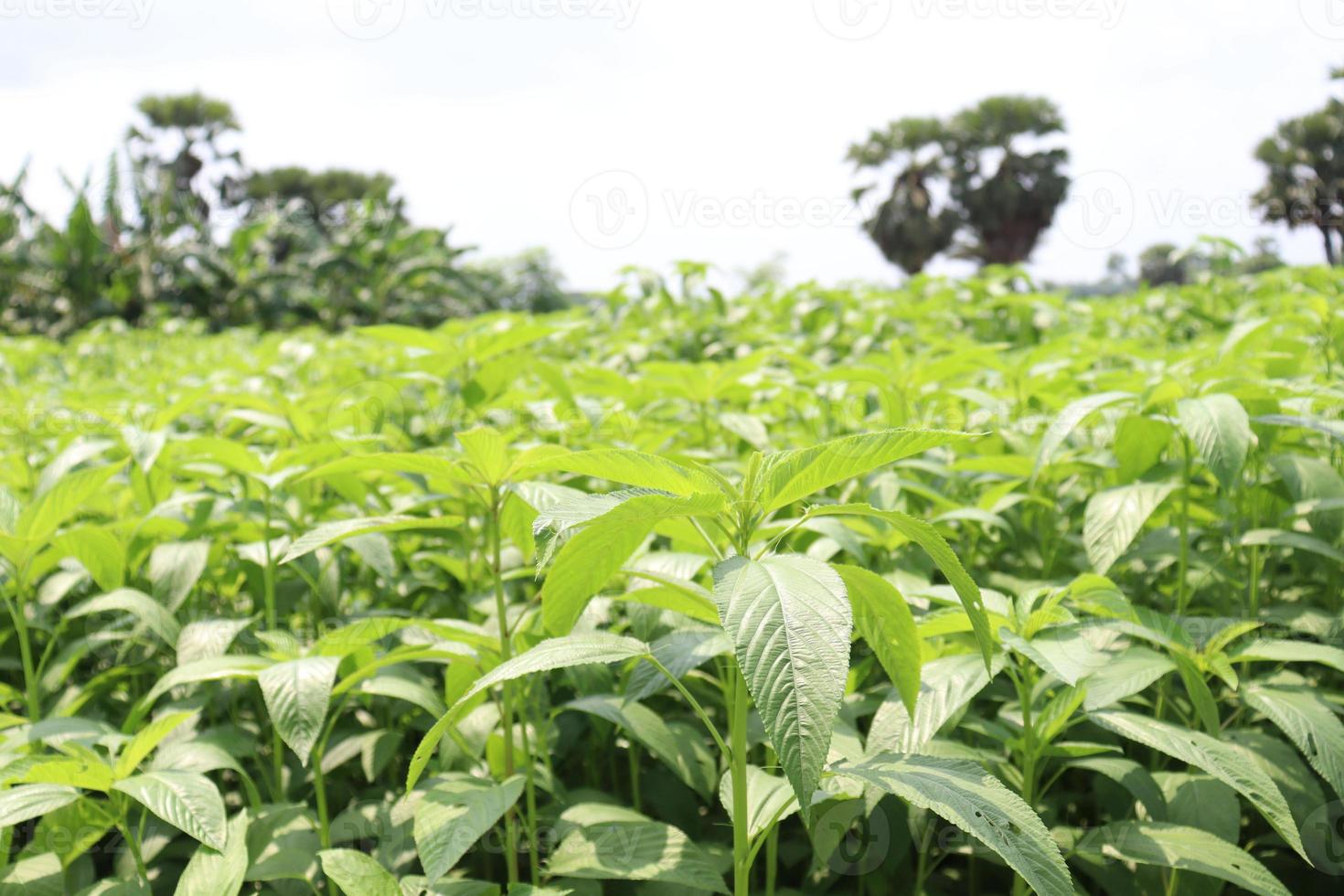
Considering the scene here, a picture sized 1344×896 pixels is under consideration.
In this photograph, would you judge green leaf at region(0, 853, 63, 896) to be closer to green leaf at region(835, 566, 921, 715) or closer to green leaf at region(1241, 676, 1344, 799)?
green leaf at region(835, 566, 921, 715)

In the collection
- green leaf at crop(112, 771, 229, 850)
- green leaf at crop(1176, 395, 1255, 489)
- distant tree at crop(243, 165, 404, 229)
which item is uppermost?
distant tree at crop(243, 165, 404, 229)

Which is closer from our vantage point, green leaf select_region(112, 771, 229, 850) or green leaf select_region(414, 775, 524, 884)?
green leaf select_region(414, 775, 524, 884)

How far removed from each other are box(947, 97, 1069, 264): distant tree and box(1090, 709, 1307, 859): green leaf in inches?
1543

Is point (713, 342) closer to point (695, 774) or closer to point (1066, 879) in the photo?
point (695, 774)

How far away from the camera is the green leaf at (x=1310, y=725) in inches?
48.1

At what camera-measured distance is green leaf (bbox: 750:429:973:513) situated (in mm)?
950

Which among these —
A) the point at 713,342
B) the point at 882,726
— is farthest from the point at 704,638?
the point at 713,342

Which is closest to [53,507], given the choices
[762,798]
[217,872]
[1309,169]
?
[217,872]

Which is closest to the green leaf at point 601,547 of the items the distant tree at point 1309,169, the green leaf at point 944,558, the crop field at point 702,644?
the crop field at point 702,644

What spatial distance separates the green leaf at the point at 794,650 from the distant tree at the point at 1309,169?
4.63 m

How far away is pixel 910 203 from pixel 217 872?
39.0 meters

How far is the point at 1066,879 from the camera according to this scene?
→ 893mm

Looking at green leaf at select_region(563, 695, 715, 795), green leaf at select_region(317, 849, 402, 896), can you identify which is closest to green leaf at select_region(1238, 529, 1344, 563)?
green leaf at select_region(563, 695, 715, 795)

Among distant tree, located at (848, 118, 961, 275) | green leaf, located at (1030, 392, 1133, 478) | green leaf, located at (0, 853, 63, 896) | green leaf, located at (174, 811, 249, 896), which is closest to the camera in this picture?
green leaf, located at (174, 811, 249, 896)
